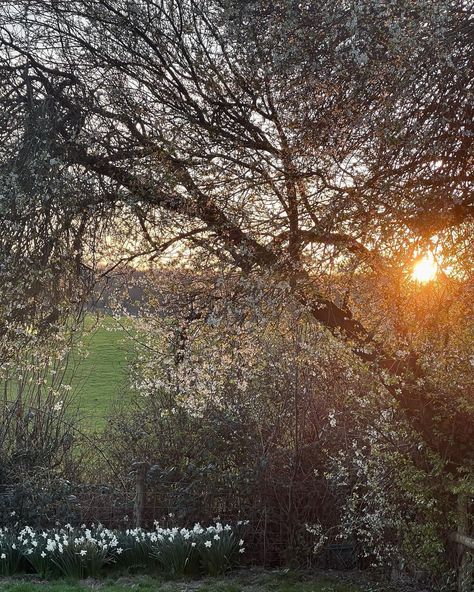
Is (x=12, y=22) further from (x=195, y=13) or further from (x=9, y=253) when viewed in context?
(x=9, y=253)

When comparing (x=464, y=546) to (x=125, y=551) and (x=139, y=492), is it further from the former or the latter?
(x=139, y=492)

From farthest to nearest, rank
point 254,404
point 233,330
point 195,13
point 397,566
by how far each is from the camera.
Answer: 1. point 254,404
2. point 397,566
3. point 233,330
4. point 195,13

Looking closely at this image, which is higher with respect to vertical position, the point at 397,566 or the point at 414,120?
the point at 414,120

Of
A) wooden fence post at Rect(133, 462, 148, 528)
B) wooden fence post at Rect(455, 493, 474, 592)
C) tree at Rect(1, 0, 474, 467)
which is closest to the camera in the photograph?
Result: tree at Rect(1, 0, 474, 467)

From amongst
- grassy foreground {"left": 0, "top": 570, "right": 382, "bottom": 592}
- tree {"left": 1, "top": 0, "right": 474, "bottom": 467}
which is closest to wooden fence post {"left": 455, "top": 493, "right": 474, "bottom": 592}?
tree {"left": 1, "top": 0, "right": 474, "bottom": 467}

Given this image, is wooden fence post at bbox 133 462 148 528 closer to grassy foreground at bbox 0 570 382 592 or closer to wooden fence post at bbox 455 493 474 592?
grassy foreground at bbox 0 570 382 592

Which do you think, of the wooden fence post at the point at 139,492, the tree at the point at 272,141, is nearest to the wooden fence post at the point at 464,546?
the tree at the point at 272,141

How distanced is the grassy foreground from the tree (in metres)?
2.21

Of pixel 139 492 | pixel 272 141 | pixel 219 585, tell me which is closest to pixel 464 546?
pixel 219 585

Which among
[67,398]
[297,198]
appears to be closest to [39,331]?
[297,198]

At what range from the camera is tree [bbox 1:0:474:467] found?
4.32 m

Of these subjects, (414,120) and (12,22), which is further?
(12,22)

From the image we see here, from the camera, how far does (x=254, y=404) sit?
8789 mm

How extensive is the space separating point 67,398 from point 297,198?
7190 millimetres
